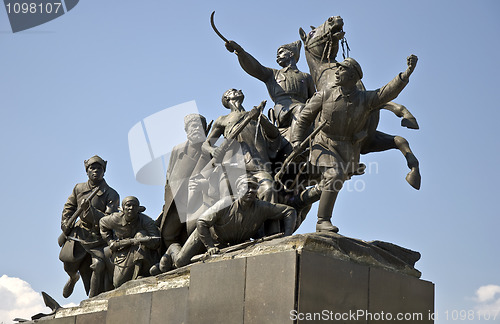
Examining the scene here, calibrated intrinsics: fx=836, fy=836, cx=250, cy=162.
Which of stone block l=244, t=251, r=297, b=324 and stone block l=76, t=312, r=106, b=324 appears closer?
stone block l=244, t=251, r=297, b=324

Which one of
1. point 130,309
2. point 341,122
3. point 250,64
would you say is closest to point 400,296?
point 341,122

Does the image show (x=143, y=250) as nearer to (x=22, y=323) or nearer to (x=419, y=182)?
(x=22, y=323)

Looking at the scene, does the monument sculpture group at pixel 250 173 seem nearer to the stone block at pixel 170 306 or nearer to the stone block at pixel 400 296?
the stone block at pixel 170 306

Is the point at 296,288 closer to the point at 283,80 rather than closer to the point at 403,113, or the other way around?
the point at 403,113

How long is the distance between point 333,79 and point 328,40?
913 millimetres

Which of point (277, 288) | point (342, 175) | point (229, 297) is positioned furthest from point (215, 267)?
point (342, 175)

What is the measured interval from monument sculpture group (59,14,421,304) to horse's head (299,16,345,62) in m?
0.01

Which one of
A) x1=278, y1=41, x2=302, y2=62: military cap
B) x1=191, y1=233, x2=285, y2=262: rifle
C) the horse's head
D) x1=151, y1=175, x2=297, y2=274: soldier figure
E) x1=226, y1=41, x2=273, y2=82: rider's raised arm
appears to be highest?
x1=278, y1=41, x2=302, y2=62: military cap

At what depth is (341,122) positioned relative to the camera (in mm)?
9367

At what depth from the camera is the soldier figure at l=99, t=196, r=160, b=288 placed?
10.4 metres

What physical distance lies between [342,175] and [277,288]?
2.03 m

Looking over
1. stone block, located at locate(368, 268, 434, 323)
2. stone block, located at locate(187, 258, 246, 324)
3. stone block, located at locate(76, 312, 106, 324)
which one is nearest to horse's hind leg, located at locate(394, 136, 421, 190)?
stone block, located at locate(368, 268, 434, 323)

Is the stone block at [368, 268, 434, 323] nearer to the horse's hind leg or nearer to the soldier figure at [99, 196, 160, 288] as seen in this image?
the horse's hind leg

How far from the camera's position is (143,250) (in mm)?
10406
